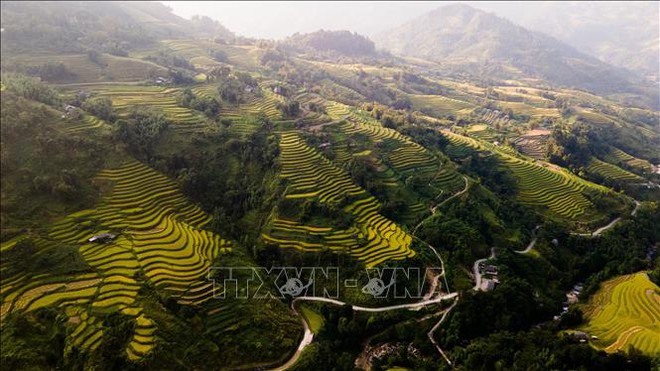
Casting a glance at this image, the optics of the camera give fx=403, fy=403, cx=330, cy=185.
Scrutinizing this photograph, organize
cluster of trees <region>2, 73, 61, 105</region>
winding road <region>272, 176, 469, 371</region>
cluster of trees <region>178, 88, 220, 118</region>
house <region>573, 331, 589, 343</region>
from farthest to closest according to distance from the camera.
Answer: cluster of trees <region>178, 88, 220, 118</region> < cluster of trees <region>2, 73, 61, 105</region> < winding road <region>272, 176, 469, 371</region> < house <region>573, 331, 589, 343</region>

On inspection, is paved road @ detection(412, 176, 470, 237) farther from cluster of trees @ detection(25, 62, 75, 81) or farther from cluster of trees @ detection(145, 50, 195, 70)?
cluster of trees @ detection(145, 50, 195, 70)

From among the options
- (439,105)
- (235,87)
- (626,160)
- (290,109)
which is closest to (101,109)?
(235,87)

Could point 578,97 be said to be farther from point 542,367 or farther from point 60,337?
point 60,337

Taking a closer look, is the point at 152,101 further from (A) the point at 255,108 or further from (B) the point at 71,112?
(A) the point at 255,108

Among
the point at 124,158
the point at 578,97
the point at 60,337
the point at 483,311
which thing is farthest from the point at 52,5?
the point at 578,97

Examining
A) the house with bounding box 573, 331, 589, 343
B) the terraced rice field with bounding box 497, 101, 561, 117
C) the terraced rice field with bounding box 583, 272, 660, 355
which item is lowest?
the house with bounding box 573, 331, 589, 343

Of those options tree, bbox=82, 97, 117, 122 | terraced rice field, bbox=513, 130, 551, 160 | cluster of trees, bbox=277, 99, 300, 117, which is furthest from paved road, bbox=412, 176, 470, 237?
tree, bbox=82, 97, 117, 122
